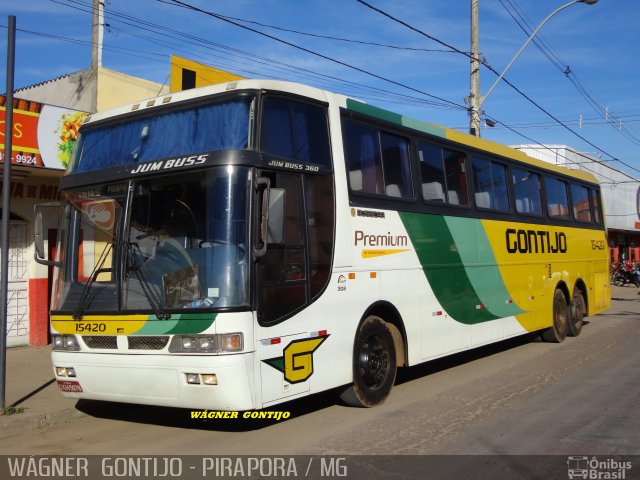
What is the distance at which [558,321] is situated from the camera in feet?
41.9

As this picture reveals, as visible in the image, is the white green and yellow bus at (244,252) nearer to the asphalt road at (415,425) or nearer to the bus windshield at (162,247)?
the bus windshield at (162,247)

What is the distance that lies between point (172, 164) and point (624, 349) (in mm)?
9474

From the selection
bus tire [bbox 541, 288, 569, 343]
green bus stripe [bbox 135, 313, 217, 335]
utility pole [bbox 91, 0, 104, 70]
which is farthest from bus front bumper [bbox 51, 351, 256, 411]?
bus tire [bbox 541, 288, 569, 343]

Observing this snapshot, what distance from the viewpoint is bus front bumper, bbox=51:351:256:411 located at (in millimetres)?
5391

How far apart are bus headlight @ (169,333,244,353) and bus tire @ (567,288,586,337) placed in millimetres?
9888

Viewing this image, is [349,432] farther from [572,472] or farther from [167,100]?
[167,100]

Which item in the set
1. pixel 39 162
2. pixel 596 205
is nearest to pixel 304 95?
pixel 39 162

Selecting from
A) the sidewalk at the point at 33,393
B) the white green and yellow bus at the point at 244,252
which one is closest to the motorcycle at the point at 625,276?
the white green and yellow bus at the point at 244,252

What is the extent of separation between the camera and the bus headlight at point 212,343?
5375 mm

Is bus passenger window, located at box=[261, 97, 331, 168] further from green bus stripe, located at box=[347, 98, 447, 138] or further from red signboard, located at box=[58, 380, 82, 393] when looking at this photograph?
red signboard, located at box=[58, 380, 82, 393]

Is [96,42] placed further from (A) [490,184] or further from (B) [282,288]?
(B) [282,288]

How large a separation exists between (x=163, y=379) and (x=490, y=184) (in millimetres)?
6597

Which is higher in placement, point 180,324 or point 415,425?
point 180,324

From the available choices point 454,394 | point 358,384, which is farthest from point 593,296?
point 358,384
